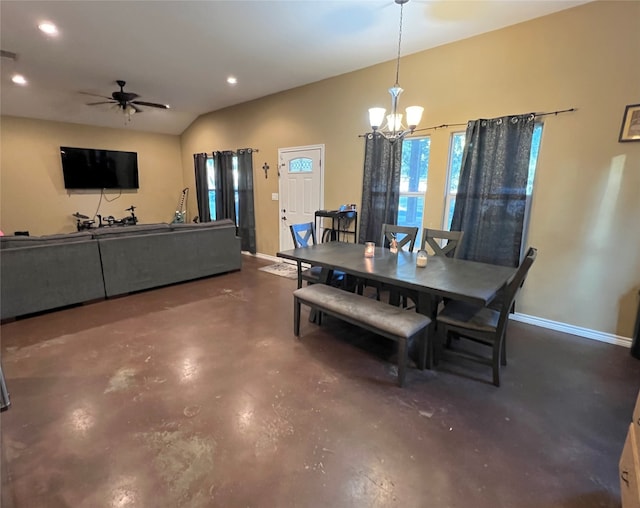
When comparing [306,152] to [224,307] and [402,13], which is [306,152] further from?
[224,307]

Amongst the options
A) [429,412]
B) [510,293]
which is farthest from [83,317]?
[510,293]

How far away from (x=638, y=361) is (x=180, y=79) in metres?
6.36

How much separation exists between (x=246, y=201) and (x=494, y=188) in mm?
4413

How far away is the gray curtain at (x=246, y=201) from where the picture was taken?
6.02m

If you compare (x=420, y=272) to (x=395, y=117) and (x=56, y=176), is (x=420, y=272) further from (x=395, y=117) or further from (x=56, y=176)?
(x=56, y=176)

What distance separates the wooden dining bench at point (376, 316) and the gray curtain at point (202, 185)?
516 centimetres

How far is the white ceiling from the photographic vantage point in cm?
281

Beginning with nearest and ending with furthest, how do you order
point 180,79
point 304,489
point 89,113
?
point 304,489
point 180,79
point 89,113

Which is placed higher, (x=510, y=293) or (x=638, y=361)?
(x=510, y=293)

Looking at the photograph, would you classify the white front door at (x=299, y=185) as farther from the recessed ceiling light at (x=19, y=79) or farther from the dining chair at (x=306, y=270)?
the recessed ceiling light at (x=19, y=79)

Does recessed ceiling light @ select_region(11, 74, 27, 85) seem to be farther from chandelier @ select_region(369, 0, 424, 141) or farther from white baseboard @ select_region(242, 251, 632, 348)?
white baseboard @ select_region(242, 251, 632, 348)

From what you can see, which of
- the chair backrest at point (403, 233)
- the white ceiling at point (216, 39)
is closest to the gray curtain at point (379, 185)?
the chair backrest at point (403, 233)

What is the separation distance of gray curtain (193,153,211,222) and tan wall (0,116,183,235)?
3.72 feet

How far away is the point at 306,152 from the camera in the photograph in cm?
507
